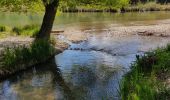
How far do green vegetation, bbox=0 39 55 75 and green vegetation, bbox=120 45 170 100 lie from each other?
6630 mm

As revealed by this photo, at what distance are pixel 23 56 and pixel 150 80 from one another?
8766mm

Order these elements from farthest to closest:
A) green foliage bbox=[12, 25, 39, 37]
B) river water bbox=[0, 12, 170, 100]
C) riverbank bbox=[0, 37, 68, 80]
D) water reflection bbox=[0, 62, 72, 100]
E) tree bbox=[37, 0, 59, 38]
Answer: green foliage bbox=[12, 25, 39, 37] → tree bbox=[37, 0, 59, 38] → riverbank bbox=[0, 37, 68, 80] → river water bbox=[0, 12, 170, 100] → water reflection bbox=[0, 62, 72, 100]

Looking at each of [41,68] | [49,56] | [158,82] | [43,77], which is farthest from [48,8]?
[158,82]

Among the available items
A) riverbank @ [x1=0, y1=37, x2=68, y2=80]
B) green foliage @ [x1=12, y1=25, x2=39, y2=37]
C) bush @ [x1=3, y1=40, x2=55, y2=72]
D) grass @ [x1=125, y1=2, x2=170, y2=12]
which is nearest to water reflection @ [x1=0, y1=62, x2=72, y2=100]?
riverbank @ [x1=0, y1=37, x2=68, y2=80]

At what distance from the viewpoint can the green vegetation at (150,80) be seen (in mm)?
12978

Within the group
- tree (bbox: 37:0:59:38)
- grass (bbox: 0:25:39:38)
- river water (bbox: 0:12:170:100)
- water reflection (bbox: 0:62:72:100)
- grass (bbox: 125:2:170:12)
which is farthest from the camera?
grass (bbox: 125:2:170:12)

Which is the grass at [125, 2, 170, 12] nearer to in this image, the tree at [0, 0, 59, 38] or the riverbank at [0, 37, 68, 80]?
the tree at [0, 0, 59, 38]

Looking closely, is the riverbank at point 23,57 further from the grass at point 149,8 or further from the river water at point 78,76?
the grass at point 149,8

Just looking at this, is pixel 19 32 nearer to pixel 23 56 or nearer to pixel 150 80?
pixel 23 56

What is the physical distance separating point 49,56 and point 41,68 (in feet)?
8.01

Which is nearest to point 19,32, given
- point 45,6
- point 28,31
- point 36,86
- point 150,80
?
point 28,31

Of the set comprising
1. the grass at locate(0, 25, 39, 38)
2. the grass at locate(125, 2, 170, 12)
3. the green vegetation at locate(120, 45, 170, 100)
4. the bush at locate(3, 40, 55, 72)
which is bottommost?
the grass at locate(125, 2, 170, 12)

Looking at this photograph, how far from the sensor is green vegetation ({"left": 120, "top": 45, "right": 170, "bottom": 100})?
13.0 meters

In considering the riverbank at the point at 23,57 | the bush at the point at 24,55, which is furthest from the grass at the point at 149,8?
the bush at the point at 24,55
